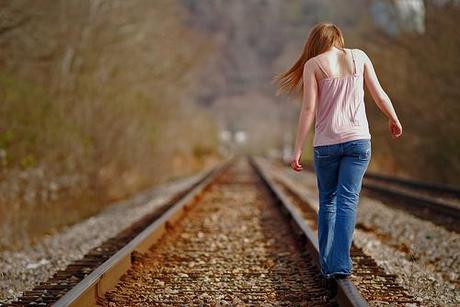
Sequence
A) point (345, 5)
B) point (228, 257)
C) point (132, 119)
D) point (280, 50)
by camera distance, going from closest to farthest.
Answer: point (228, 257), point (132, 119), point (345, 5), point (280, 50)

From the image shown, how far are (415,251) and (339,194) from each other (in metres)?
3.27

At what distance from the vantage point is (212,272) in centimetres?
577

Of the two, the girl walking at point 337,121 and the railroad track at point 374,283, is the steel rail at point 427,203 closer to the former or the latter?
the railroad track at point 374,283

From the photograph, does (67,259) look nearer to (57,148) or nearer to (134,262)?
(134,262)

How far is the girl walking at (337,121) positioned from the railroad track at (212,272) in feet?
1.31

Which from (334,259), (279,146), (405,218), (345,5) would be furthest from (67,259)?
(345,5)

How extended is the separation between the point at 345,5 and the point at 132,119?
143 meters

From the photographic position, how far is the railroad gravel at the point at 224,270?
15.5ft

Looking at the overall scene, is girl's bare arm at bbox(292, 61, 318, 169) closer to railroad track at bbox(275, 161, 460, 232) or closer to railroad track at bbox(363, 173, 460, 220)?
railroad track at bbox(275, 161, 460, 232)

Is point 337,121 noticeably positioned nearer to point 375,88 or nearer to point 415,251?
point 375,88

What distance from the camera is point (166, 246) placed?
728 centimetres

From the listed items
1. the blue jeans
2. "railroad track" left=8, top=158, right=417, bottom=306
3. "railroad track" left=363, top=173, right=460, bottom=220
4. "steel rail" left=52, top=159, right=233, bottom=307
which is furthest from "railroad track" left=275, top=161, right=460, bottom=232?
the blue jeans

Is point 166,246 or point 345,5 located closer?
point 166,246

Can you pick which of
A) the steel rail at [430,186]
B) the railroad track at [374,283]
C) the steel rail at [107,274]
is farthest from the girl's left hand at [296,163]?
the steel rail at [430,186]
